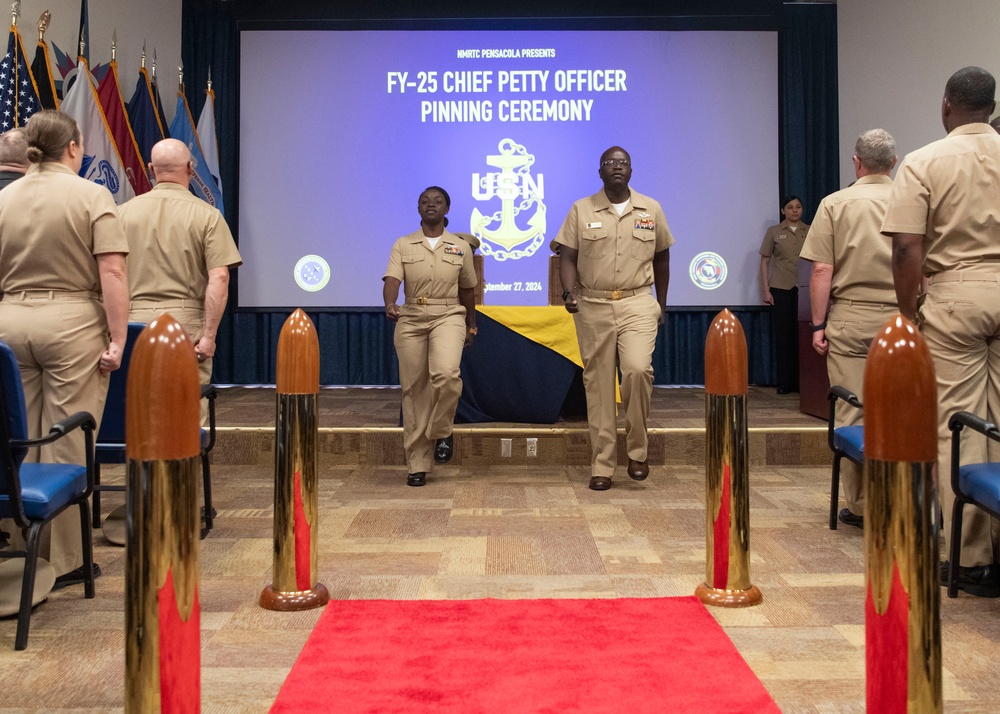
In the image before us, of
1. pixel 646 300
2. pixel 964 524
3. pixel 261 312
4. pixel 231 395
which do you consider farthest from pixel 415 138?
pixel 964 524

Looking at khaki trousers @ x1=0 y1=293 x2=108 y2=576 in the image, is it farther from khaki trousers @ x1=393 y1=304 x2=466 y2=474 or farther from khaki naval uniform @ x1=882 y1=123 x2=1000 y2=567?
khaki naval uniform @ x1=882 y1=123 x2=1000 y2=567

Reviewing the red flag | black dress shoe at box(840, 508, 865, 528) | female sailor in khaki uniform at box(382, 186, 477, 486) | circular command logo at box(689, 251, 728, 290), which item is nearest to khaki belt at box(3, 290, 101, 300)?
female sailor in khaki uniform at box(382, 186, 477, 486)

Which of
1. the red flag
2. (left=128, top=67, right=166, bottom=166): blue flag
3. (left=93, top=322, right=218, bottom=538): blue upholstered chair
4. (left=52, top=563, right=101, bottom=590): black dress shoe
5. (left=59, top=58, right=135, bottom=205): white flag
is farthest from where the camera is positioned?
(left=128, top=67, right=166, bottom=166): blue flag

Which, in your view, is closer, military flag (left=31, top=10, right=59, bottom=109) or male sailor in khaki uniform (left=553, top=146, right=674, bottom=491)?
male sailor in khaki uniform (left=553, top=146, right=674, bottom=491)

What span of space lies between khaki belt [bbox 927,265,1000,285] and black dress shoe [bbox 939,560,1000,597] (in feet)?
2.89

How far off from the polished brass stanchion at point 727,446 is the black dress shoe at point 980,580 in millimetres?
739

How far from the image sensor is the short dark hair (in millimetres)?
2762

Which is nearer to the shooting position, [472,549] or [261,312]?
[472,549]

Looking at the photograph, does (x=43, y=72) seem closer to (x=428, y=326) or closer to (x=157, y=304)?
(x=157, y=304)

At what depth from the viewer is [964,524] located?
2.86 meters

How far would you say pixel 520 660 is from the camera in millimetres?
2146

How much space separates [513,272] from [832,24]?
3.86 meters

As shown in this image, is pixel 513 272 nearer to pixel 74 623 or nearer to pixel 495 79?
pixel 495 79

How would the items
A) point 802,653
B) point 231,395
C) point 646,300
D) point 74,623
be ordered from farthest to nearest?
point 231,395, point 646,300, point 74,623, point 802,653
